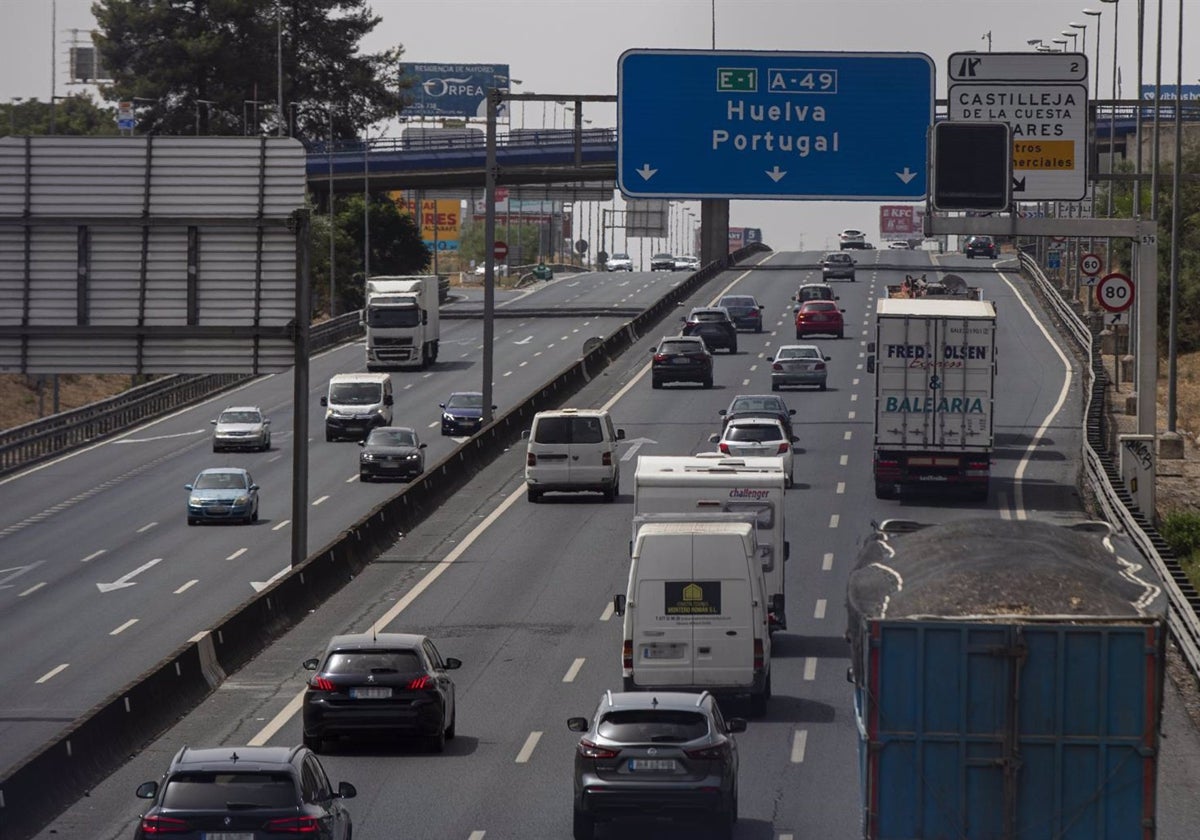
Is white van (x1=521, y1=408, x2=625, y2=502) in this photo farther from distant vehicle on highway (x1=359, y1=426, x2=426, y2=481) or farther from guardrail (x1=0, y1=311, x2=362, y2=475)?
guardrail (x1=0, y1=311, x2=362, y2=475)

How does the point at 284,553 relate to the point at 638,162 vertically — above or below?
below

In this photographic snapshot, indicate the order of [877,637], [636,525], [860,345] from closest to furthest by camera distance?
[877,637] → [636,525] → [860,345]

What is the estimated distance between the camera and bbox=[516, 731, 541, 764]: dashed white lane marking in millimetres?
25016

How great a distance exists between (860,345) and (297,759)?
6789cm

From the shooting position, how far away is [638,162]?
4125cm

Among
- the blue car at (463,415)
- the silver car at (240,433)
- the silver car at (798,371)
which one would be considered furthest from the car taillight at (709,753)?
the silver car at (798,371)

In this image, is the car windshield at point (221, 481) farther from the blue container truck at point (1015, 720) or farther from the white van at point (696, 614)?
the blue container truck at point (1015, 720)

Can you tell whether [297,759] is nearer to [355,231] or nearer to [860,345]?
[860,345]

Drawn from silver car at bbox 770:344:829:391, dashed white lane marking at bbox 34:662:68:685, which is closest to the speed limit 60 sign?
dashed white lane marking at bbox 34:662:68:685

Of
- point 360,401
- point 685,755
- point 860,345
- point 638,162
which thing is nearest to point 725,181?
point 638,162

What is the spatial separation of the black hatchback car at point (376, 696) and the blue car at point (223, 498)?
26.7 meters

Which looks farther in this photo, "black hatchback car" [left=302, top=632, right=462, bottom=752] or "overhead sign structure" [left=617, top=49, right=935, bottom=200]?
"overhead sign structure" [left=617, top=49, right=935, bottom=200]

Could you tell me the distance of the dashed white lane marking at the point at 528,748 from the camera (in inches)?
985

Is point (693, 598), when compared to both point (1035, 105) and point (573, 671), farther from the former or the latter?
point (1035, 105)
